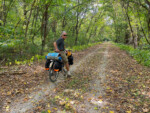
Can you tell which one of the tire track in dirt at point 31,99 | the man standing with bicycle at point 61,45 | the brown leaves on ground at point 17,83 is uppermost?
the man standing with bicycle at point 61,45

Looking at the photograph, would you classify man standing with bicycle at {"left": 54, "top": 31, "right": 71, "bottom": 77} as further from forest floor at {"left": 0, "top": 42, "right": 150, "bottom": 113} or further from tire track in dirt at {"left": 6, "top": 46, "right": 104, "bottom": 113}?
tire track in dirt at {"left": 6, "top": 46, "right": 104, "bottom": 113}

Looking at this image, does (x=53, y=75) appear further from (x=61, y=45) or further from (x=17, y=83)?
(x=17, y=83)

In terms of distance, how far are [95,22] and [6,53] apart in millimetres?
21998

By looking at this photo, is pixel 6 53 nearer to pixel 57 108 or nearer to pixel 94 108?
pixel 57 108

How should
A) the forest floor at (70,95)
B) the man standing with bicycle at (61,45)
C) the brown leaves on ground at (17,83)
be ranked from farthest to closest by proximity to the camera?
the man standing with bicycle at (61,45)
the brown leaves on ground at (17,83)
the forest floor at (70,95)

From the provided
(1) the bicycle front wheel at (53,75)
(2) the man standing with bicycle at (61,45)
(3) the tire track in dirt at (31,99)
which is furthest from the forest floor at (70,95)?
(2) the man standing with bicycle at (61,45)

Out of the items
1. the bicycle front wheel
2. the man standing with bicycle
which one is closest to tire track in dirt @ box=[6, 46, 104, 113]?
the bicycle front wheel

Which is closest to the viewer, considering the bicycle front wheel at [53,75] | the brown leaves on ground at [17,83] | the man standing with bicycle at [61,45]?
the brown leaves on ground at [17,83]

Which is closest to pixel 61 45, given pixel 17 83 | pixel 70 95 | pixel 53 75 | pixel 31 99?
pixel 53 75

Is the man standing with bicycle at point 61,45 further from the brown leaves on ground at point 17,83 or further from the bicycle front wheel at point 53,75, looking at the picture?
the brown leaves on ground at point 17,83

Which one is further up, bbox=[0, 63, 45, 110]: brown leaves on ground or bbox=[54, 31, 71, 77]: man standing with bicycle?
bbox=[54, 31, 71, 77]: man standing with bicycle

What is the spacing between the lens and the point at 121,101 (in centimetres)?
396

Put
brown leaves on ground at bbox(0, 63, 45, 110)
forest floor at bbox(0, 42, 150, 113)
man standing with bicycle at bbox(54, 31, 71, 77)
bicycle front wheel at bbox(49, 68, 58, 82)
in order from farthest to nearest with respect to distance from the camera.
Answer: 1. man standing with bicycle at bbox(54, 31, 71, 77)
2. bicycle front wheel at bbox(49, 68, 58, 82)
3. brown leaves on ground at bbox(0, 63, 45, 110)
4. forest floor at bbox(0, 42, 150, 113)

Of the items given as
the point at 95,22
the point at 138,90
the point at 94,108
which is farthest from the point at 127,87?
the point at 95,22
